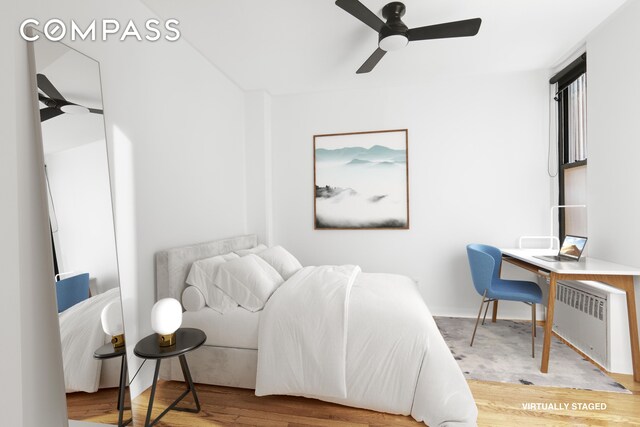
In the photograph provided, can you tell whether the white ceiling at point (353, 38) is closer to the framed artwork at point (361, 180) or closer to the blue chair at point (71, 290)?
the framed artwork at point (361, 180)

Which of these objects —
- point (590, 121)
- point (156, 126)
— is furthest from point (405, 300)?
point (590, 121)

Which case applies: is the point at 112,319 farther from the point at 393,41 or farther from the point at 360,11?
the point at 393,41

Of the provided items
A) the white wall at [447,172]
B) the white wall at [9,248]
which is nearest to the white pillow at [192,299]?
the white wall at [9,248]

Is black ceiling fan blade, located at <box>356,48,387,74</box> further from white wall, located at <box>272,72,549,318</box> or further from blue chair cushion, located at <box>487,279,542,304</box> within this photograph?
blue chair cushion, located at <box>487,279,542,304</box>

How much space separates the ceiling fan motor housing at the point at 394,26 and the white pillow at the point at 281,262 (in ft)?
6.57

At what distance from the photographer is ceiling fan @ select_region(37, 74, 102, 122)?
1.42 metres

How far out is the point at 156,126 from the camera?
2270mm

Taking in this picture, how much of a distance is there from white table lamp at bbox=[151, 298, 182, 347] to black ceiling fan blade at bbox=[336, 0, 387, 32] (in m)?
2.05

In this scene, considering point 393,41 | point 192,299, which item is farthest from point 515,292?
point 192,299

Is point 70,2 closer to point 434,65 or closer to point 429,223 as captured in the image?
point 434,65

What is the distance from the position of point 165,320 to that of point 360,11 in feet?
7.27

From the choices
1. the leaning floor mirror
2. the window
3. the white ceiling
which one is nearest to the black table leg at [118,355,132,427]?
the leaning floor mirror

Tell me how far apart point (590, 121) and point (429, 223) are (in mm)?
1720

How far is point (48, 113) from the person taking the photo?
145cm
